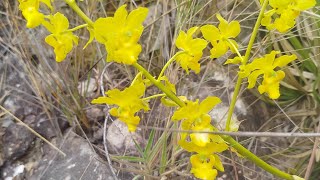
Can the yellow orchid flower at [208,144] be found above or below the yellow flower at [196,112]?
below

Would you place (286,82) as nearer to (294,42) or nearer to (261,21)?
(294,42)

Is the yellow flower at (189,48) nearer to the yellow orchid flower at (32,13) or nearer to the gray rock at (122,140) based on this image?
the yellow orchid flower at (32,13)

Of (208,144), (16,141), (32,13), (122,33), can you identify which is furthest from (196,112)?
(16,141)

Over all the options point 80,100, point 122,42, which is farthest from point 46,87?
point 122,42

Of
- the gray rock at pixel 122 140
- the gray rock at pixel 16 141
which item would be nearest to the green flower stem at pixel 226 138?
the gray rock at pixel 122 140

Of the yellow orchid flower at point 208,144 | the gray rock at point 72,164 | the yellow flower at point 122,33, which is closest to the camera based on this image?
the yellow flower at point 122,33

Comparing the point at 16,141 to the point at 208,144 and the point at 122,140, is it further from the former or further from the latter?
the point at 208,144
